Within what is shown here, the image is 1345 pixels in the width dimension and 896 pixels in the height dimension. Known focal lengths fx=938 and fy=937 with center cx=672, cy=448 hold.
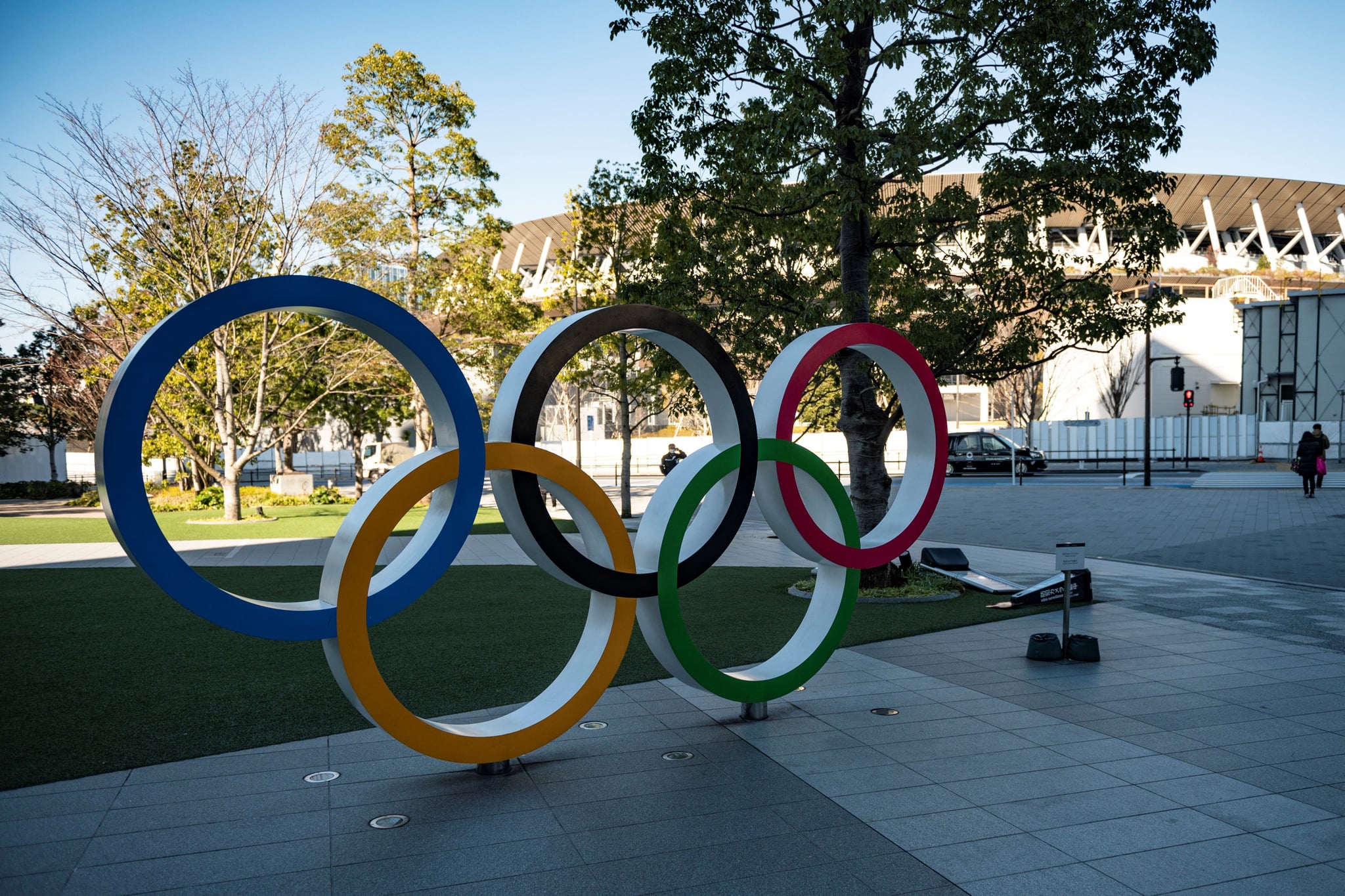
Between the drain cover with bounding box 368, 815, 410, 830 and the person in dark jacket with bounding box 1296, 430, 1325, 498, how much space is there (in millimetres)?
26429

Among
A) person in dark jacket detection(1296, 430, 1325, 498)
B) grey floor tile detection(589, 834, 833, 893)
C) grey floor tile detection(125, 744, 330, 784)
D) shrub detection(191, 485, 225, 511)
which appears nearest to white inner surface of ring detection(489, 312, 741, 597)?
grey floor tile detection(589, 834, 833, 893)

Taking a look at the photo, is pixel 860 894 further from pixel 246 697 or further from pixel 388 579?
pixel 246 697

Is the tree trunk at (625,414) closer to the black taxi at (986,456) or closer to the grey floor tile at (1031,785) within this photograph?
the grey floor tile at (1031,785)

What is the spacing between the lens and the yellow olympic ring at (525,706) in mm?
5102

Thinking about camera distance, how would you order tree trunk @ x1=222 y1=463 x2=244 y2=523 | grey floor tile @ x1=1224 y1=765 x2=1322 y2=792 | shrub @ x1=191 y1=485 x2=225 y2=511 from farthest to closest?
shrub @ x1=191 y1=485 x2=225 y2=511, tree trunk @ x1=222 y1=463 x2=244 y2=523, grey floor tile @ x1=1224 y1=765 x2=1322 y2=792

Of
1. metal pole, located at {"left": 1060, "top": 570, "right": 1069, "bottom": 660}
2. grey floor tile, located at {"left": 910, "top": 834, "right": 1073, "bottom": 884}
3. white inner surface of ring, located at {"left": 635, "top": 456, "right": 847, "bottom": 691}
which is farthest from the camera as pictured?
metal pole, located at {"left": 1060, "top": 570, "right": 1069, "bottom": 660}

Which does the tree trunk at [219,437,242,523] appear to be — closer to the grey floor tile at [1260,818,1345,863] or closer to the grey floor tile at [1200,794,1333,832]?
the grey floor tile at [1200,794,1333,832]

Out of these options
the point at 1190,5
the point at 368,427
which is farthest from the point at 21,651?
the point at 368,427

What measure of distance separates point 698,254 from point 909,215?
2.81 metres

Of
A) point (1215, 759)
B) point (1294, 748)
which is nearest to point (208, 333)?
point (1215, 759)

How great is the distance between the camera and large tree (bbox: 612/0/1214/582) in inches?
403

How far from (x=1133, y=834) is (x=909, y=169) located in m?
7.39

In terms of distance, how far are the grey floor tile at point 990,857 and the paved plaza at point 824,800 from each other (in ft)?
0.05

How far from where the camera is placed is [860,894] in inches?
161
